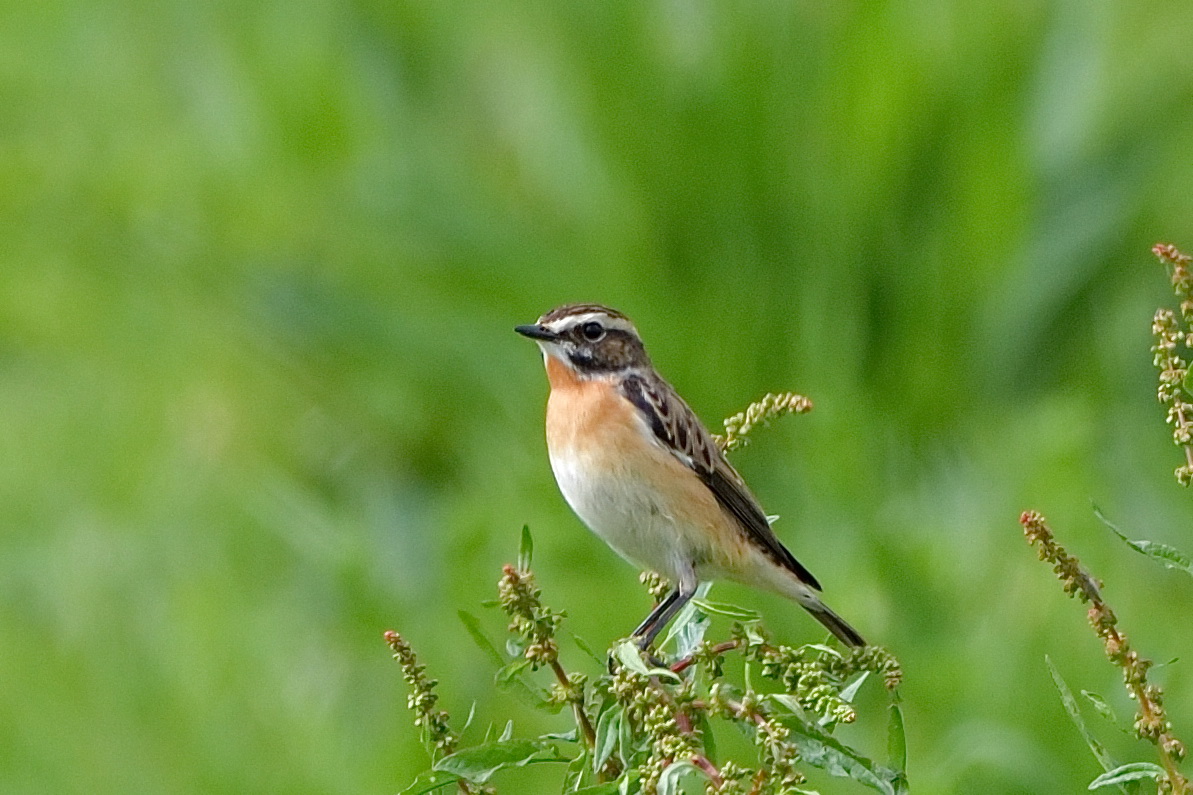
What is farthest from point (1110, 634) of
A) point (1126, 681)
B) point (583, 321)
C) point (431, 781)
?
point (583, 321)

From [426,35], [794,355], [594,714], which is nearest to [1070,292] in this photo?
[794,355]

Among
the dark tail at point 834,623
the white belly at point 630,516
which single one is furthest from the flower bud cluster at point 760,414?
the white belly at point 630,516

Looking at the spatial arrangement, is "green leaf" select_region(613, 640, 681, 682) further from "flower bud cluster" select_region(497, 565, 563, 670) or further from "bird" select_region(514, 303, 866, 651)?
"bird" select_region(514, 303, 866, 651)

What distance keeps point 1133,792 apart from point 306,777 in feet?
11.0

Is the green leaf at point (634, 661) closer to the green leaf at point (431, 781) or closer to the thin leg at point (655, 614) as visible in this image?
the green leaf at point (431, 781)

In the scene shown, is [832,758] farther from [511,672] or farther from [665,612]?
[665,612]

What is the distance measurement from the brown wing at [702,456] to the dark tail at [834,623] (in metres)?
0.07

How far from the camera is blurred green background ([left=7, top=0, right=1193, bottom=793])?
5.24 meters

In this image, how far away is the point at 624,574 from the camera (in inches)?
234

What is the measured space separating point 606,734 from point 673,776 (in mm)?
139

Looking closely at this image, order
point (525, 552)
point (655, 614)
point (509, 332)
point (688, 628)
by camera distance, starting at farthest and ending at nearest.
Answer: point (509, 332), point (655, 614), point (688, 628), point (525, 552)

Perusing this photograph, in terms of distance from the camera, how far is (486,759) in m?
2.15

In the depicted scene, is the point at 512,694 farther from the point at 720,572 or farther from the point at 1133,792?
the point at 720,572

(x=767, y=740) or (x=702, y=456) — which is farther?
(x=702, y=456)
